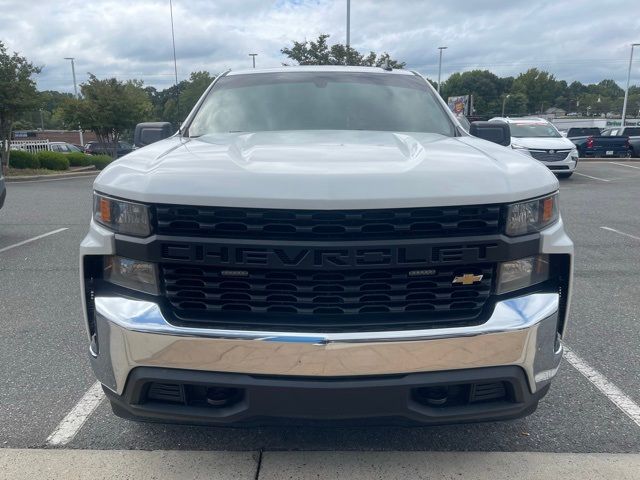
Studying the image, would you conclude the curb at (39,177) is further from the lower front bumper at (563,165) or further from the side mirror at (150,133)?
the lower front bumper at (563,165)

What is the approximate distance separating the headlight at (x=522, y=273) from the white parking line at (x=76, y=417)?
85.7 inches

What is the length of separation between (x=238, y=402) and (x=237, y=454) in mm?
646

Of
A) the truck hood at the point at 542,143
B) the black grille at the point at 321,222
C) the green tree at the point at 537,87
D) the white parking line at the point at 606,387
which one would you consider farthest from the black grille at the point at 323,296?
the green tree at the point at 537,87

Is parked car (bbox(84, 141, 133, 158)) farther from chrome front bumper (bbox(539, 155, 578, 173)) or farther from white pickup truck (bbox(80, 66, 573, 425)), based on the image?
white pickup truck (bbox(80, 66, 573, 425))

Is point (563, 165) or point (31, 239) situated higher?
point (563, 165)

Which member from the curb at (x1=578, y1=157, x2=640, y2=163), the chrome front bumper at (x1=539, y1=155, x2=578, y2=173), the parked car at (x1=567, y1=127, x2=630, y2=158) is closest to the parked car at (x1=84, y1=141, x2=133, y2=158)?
the chrome front bumper at (x1=539, y1=155, x2=578, y2=173)

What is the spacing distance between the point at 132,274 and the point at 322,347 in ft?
2.62

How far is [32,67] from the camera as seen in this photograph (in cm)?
1905

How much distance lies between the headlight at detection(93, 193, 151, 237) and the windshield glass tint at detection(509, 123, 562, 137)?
15.1 meters

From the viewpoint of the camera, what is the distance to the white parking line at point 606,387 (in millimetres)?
2988

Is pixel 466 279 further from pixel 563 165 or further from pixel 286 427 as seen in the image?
pixel 563 165

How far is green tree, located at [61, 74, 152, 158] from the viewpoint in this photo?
27.8 meters

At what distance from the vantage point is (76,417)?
2.93 m

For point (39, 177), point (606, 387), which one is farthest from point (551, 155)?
point (39, 177)
